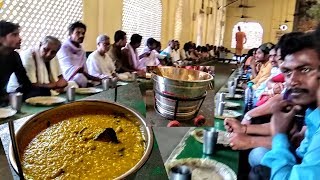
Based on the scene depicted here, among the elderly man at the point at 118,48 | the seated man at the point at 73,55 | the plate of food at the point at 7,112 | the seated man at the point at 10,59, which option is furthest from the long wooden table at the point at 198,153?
the elderly man at the point at 118,48

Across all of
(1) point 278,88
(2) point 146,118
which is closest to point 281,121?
(2) point 146,118

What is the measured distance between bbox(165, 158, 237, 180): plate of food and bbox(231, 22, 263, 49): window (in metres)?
18.4

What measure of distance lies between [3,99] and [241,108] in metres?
1.88

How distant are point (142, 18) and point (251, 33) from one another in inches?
494

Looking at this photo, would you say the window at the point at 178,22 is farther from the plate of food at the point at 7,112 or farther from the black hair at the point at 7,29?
the plate of food at the point at 7,112

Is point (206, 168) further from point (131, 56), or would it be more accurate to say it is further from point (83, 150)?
point (131, 56)

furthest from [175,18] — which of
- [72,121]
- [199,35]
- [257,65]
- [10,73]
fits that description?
[72,121]

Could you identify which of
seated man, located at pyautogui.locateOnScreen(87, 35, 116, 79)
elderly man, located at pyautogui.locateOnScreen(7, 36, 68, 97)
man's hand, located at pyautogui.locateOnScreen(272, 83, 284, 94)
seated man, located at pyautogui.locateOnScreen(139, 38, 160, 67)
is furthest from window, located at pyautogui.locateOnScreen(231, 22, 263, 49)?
elderly man, located at pyautogui.locateOnScreen(7, 36, 68, 97)

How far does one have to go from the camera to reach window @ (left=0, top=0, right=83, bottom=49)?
400cm

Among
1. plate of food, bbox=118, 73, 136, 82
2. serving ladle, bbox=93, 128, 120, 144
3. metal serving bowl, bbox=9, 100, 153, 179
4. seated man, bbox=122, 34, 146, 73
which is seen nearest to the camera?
metal serving bowl, bbox=9, 100, 153, 179

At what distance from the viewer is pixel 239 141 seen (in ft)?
5.16

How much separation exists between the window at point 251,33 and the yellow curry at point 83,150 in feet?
61.8

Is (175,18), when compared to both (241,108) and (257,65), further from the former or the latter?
(241,108)

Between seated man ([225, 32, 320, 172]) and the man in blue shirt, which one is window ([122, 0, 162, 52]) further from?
the man in blue shirt
